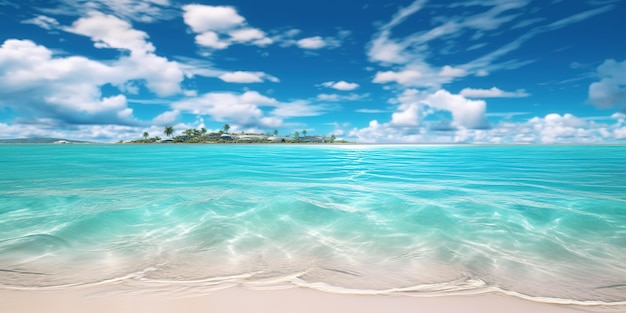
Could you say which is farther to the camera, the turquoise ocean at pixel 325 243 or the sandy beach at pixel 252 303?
the turquoise ocean at pixel 325 243

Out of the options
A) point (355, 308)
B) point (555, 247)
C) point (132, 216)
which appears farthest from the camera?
point (132, 216)

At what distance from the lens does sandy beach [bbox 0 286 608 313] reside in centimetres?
450

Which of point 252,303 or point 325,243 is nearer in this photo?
point 252,303

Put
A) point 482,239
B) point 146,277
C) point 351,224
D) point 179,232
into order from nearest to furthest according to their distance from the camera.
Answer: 1. point 146,277
2. point 482,239
3. point 179,232
4. point 351,224

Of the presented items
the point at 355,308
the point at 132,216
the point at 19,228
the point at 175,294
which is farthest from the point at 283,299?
the point at 19,228

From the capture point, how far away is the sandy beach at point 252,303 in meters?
4.50

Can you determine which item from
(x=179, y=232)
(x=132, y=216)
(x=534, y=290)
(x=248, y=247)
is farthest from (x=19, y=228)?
(x=534, y=290)

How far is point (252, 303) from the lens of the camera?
4.68m

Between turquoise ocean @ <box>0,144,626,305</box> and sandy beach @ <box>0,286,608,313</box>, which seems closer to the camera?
sandy beach @ <box>0,286,608,313</box>

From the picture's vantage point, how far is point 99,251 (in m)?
7.16

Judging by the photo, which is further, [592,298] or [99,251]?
[99,251]

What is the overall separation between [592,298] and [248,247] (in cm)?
685

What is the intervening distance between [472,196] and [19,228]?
17763 millimetres

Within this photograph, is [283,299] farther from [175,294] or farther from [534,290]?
[534,290]
